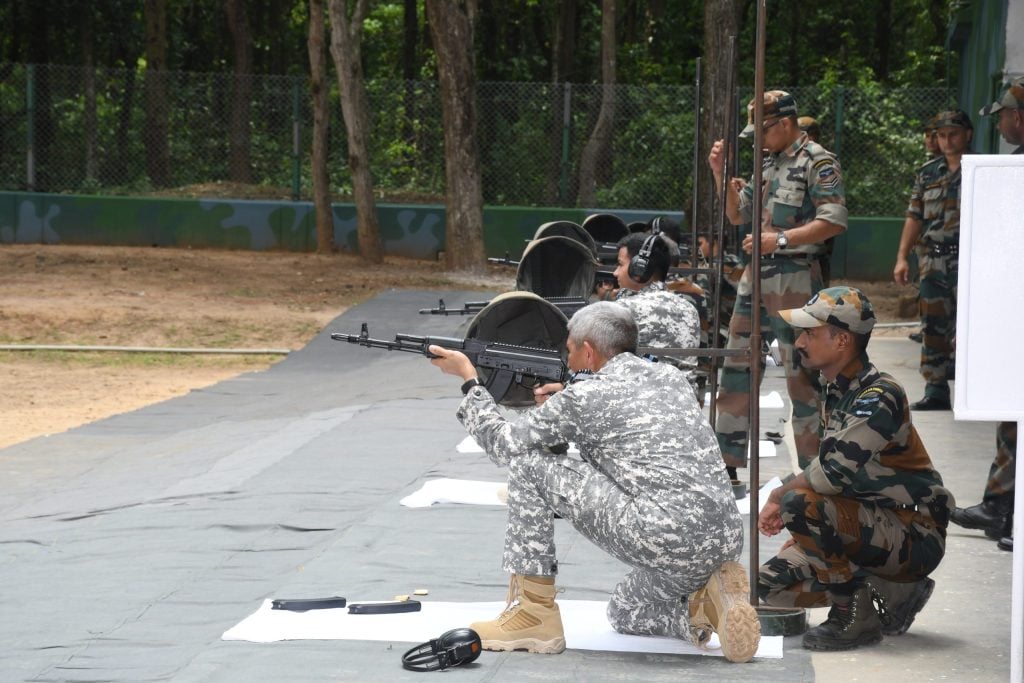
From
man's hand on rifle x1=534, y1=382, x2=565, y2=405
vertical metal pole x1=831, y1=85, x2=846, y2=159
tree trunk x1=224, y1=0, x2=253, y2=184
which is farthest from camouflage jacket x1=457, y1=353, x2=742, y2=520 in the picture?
tree trunk x1=224, y1=0, x2=253, y2=184

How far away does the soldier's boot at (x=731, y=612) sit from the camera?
4.34 meters

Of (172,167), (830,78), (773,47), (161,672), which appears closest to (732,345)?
(161,672)

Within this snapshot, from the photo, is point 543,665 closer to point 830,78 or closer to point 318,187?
point 318,187

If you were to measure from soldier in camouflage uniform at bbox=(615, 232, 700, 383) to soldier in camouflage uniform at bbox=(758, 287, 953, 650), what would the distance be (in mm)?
1754

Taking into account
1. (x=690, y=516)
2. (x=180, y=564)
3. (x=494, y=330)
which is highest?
(x=494, y=330)

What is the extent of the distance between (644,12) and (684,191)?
45.1 ft

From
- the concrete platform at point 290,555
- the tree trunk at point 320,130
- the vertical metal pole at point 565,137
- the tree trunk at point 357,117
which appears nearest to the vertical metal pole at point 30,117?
the tree trunk at point 320,130

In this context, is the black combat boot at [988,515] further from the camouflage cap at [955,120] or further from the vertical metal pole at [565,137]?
the vertical metal pole at [565,137]

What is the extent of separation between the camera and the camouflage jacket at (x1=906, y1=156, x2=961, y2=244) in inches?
340

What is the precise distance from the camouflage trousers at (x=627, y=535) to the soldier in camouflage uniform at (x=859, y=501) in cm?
32

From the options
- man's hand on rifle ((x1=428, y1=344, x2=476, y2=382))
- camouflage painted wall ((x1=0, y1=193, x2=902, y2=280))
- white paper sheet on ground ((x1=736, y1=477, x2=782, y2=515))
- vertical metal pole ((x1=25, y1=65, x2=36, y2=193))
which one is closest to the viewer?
man's hand on rifle ((x1=428, y1=344, x2=476, y2=382))

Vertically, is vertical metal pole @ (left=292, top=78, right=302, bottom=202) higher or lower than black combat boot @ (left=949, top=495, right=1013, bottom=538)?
higher

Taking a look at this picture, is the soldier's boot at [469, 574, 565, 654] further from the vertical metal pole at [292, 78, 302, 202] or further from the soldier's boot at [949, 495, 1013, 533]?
the vertical metal pole at [292, 78, 302, 202]

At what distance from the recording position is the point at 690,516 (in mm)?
4344
